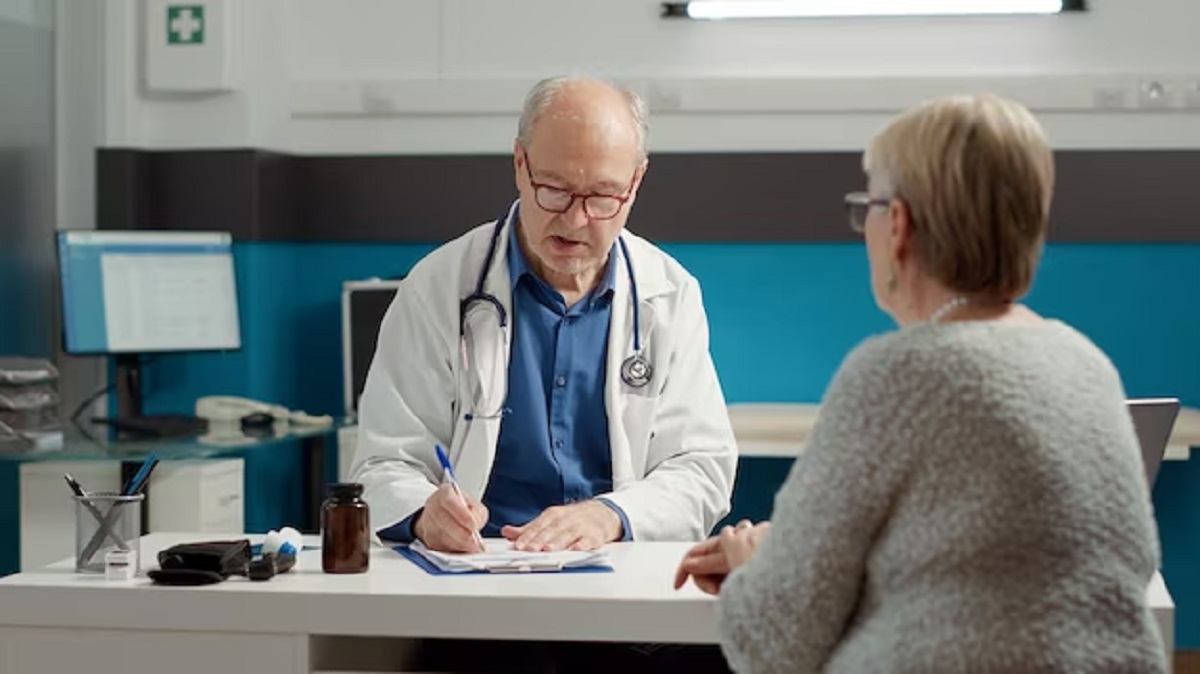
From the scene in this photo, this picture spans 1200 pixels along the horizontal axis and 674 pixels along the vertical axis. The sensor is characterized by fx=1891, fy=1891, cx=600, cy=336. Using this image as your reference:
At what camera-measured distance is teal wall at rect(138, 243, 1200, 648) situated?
5270 mm

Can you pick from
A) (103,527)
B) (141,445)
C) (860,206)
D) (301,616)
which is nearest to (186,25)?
(141,445)

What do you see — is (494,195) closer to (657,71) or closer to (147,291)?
(657,71)

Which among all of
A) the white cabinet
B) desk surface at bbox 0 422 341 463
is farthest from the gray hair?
Answer: the white cabinet

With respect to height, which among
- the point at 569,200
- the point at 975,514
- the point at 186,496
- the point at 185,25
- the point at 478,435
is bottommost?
the point at 186,496

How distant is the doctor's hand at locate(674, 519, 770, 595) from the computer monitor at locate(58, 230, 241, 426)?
2958 mm

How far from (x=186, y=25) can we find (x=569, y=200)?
268cm

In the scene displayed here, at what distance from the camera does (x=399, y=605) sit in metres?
2.36

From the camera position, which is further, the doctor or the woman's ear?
the doctor

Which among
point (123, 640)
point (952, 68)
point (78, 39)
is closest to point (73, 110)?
point (78, 39)

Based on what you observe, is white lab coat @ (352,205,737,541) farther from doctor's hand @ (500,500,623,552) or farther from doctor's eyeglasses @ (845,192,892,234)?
doctor's eyeglasses @ (845,192,892,234)

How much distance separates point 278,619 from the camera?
7.85 ft

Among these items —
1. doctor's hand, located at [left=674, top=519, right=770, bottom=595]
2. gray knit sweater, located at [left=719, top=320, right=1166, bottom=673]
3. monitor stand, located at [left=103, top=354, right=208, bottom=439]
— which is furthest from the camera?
monitor stand, located at [left=103, top=354, right=208, bottom=439]

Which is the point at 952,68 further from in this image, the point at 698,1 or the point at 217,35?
the point at 217,35

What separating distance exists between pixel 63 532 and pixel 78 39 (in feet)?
5.68
